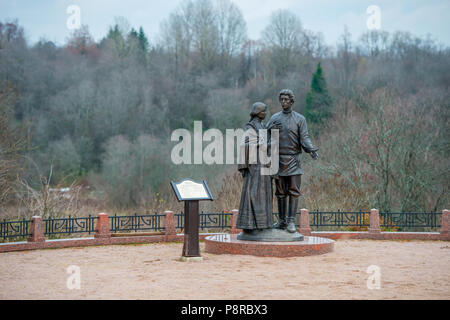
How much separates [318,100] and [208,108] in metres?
9.88

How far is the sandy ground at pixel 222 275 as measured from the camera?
27.6ft

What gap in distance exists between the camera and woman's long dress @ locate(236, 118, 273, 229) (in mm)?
12242

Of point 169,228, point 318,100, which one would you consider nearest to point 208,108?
point 318,100

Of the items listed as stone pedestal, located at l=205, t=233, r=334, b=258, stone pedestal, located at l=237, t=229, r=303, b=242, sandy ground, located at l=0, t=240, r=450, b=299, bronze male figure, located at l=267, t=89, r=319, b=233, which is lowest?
sandy ground, located at l=0, t=240, r=450, b=299

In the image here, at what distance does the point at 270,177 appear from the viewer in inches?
493

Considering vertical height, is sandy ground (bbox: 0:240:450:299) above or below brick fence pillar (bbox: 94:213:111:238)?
below

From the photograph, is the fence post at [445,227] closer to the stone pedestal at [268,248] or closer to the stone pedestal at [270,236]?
the stone pedestal at [268,248]

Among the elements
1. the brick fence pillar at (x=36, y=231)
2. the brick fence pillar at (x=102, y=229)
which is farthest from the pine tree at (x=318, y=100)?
the brick fence pillar at (x=36, y=231)

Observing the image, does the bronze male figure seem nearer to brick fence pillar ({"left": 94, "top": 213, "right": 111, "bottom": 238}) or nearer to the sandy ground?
the sandy ground

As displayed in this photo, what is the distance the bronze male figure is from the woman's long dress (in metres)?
0.51

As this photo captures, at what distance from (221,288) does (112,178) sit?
98.0 ft

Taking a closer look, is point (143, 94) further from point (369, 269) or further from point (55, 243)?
point (369, 269)

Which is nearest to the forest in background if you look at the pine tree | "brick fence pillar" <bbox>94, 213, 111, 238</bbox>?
the pine tree

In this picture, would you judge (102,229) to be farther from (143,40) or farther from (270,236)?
(143,40)
